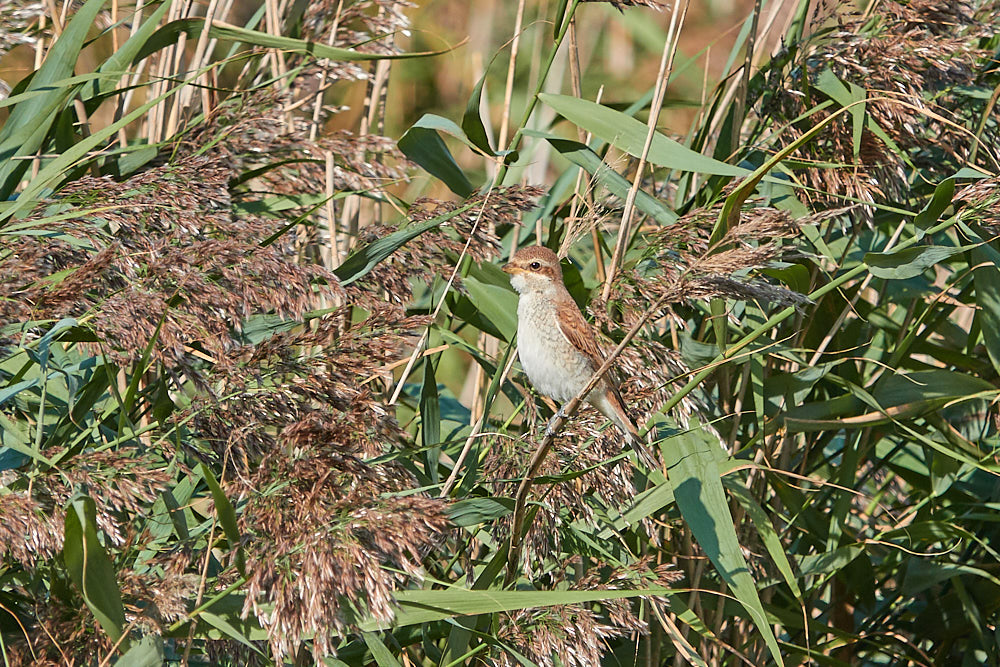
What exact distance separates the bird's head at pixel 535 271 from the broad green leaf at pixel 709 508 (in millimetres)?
573

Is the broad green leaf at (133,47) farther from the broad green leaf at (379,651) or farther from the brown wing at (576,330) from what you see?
the broad green leaf at (379,651)

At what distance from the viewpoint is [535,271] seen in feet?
8.02

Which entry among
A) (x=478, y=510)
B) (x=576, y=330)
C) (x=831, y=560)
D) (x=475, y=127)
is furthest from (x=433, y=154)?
(x=831, y=560)

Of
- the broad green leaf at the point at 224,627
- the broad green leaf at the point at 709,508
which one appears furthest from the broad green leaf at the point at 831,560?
the broad green leaf at the point at 224,627

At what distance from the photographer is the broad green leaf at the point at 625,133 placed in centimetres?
204

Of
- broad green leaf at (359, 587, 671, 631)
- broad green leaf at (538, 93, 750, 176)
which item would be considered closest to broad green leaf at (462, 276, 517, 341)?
broad green leaf at (538, 93, 750, 176)

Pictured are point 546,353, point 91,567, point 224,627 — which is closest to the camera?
point 91,567

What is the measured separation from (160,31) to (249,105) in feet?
0.88

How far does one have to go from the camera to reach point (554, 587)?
1969 mm

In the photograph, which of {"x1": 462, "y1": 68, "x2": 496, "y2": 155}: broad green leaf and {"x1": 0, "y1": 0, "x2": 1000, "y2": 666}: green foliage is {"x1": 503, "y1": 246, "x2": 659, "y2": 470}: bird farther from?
{"x1": 462, "y1": 68, "x2": 496, "y2": 155}: broad green leaf

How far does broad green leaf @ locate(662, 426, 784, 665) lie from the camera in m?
1.83

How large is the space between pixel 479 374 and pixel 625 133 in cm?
80

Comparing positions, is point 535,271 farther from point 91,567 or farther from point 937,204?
point 91,567

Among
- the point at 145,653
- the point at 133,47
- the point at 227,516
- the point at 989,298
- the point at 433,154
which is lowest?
the point at 145,653
